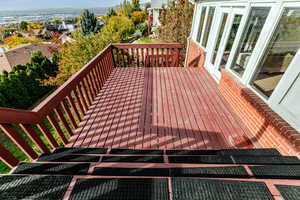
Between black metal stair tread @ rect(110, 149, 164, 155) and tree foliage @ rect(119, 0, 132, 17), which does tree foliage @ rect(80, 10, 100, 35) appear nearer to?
tree foliage @ rect(119, 0, 132, 17)

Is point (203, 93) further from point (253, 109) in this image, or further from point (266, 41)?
point (266, 41)

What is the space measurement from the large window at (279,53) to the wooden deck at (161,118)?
73cm

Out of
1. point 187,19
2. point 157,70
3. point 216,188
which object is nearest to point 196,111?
point 216,188

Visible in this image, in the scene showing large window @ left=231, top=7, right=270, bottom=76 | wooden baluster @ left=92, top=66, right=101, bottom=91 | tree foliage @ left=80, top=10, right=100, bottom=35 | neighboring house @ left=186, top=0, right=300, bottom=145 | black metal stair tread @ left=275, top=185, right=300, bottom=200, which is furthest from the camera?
tree foliage @ left=80, top=10, right=100, bottom=35

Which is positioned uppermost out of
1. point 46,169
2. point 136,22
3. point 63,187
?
point 63,187

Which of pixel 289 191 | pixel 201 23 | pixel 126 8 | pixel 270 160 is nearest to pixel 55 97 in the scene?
pixel 289 191

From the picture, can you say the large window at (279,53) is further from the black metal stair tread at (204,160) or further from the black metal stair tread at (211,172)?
the black metal stair tread at (211,172)

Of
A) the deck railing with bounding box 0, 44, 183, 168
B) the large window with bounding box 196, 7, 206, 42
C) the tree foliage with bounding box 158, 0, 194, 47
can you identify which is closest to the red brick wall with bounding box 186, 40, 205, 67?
the large window with bounding box 196, 7, 206, 42

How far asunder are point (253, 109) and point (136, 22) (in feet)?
126

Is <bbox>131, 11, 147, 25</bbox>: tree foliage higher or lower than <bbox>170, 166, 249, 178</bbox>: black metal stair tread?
lower

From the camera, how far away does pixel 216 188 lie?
0.91 m

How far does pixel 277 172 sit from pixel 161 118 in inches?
68.0

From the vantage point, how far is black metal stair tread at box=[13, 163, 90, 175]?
3.93 ft

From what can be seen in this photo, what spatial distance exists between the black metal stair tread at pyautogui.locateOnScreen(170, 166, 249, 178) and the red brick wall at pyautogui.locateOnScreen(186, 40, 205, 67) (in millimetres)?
4141
